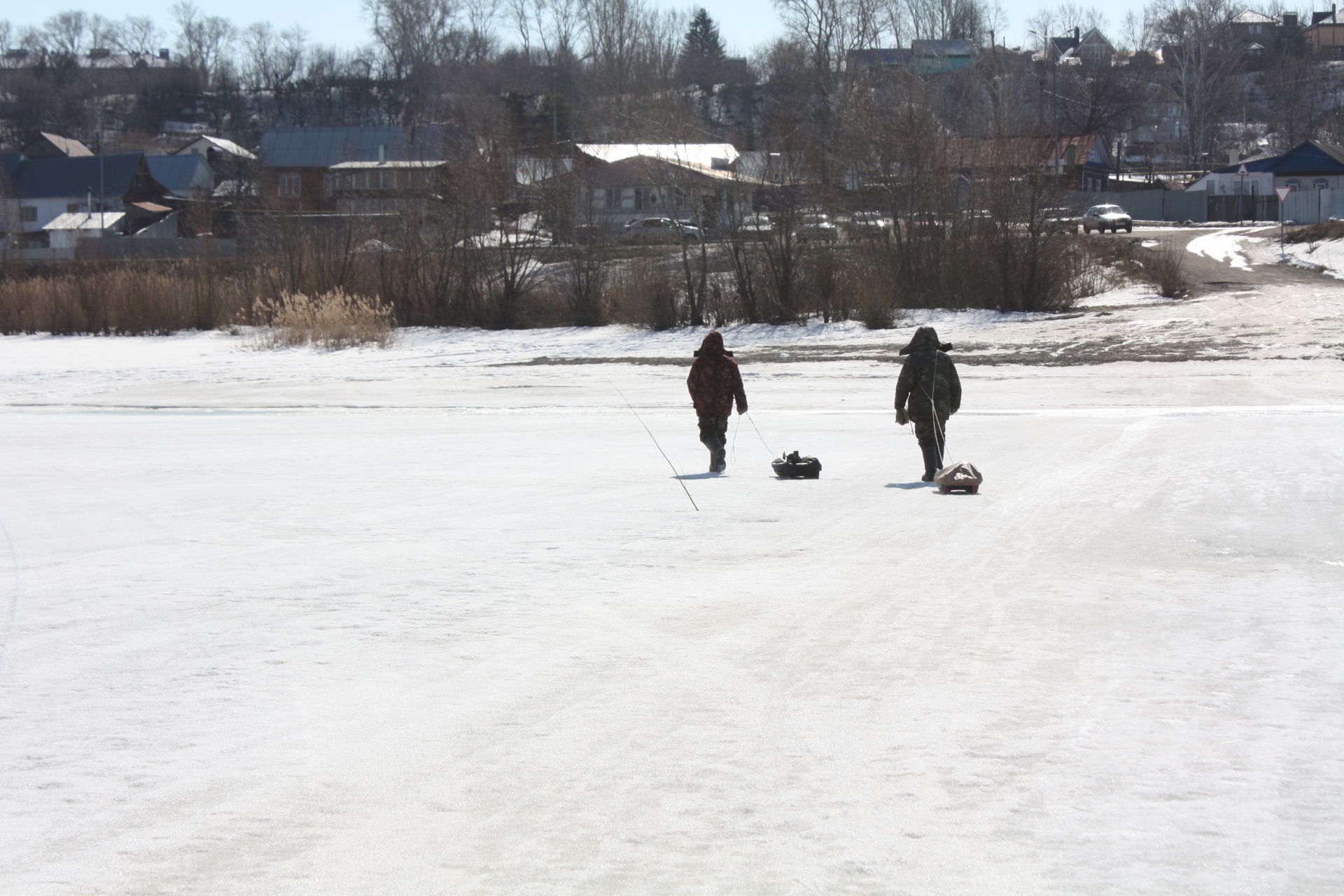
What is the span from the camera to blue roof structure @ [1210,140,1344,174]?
3018 inches

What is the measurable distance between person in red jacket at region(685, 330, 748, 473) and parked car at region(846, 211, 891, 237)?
23.4 metres

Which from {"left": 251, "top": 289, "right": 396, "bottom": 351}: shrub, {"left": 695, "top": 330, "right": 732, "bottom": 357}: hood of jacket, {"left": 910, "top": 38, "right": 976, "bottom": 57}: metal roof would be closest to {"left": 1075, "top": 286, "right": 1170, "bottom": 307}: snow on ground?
{"left": 251, "top": 289, "right": 396, "bottom": 351}: shrub

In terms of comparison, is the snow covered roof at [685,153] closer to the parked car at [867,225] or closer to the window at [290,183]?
the parked car at [867,225]

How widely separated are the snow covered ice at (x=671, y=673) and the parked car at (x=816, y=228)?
67.5 feet

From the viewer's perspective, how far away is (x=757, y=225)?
35.1 metres

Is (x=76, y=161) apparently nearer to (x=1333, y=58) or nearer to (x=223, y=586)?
(x=223, y=586)

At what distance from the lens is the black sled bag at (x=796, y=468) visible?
12.5m

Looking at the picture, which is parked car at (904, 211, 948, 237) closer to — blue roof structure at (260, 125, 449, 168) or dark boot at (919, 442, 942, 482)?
dark boot at (919, 442, 942, 482)

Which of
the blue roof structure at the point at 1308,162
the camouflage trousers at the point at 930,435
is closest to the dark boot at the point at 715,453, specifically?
the camouflage trousers at the point at 930,435

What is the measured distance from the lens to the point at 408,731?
211 inches

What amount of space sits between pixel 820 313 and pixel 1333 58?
130498mm

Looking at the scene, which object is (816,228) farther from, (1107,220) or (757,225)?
(1107,220)

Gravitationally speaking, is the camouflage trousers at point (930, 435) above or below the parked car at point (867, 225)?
below

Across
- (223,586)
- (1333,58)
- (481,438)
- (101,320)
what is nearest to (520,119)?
(101,320)
